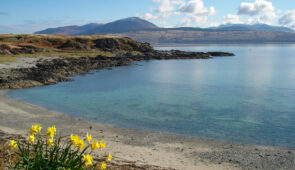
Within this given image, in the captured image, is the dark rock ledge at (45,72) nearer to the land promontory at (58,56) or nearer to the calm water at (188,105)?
the land promontory at (58,56)

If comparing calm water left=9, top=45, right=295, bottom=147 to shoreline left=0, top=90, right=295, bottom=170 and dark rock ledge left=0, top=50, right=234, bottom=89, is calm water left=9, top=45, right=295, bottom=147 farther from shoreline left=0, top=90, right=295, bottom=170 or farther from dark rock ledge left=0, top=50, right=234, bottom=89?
dark rock ledge left=0, top=50, right=234, bottom=89

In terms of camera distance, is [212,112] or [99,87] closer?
[212,112]

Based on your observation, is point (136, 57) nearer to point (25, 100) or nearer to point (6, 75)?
point (6, 75)

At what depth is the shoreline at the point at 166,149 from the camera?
39.7 ft

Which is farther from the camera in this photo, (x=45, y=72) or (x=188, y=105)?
(x=45, y=72)

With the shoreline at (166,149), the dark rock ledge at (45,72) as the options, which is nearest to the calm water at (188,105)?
the shoreline at (166,149)

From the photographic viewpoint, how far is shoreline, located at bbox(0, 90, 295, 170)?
12.1 meters

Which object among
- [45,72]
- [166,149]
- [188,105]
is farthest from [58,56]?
[166,149]

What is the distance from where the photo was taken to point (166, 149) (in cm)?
1402

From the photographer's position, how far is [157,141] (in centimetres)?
1536

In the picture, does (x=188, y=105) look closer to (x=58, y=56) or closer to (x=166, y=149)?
(x=166, y=149)

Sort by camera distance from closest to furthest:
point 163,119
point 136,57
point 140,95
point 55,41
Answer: point 163,119 < point 140,95 < point 136,57 < point 55,41

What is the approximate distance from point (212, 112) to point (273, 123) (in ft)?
15.5

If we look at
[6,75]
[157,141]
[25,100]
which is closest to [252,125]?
[157,141]
